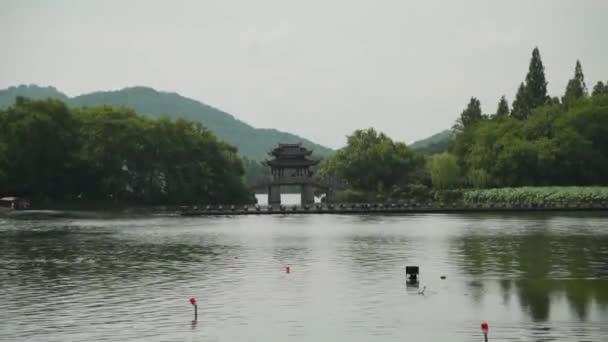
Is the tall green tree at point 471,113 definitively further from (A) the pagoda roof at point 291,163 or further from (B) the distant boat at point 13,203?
(B) the distant boat at point 13,203

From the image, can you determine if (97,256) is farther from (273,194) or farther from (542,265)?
(273,194)

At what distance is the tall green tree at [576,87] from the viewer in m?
158

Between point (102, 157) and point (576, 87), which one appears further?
point (576, 87)

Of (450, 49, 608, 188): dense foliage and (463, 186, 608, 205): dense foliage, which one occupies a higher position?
(450, 49, 608, 188): dense foliage

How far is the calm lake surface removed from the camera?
93.4 feet

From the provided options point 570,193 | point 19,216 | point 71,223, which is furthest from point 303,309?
point 570,193

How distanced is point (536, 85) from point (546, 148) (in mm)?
30144

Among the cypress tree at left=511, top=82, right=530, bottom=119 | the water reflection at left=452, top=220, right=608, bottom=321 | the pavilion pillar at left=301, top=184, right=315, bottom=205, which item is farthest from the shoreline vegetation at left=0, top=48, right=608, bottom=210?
the water reflection at left=452, top=220, right=608, bottom=321

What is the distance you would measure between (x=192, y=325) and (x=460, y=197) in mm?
108686

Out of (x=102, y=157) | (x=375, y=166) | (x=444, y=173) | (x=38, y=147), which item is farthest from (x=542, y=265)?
(x=375, y=166)

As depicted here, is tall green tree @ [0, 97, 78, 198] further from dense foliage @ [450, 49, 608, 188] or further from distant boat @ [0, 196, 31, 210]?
dense foliage @ [450, 49, 608, 188]

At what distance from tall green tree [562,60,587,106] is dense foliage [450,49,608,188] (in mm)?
7701

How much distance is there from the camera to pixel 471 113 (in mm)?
176250

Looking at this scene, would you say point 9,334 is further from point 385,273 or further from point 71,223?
point 71,223
